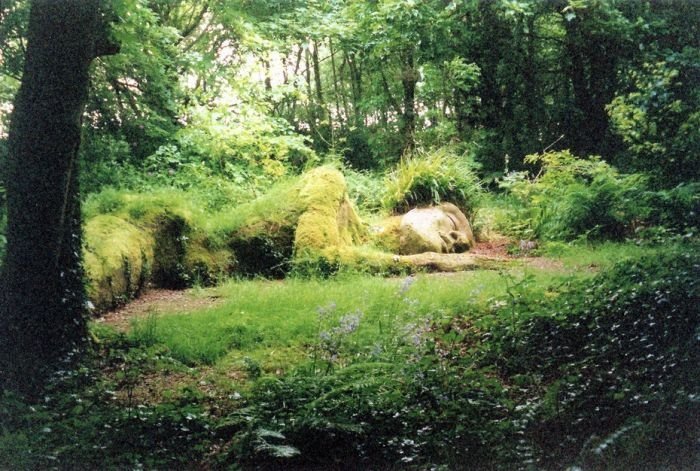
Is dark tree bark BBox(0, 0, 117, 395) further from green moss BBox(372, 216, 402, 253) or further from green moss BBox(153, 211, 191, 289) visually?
green moss BBox(372, 216, 402, 253)

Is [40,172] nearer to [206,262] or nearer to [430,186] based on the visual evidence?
[206,262]

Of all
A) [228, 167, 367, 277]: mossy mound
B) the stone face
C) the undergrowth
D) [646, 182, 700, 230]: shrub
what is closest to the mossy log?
[228, 167, 367, 277]: mossy mound

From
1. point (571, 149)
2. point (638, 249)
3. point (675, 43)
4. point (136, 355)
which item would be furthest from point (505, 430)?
point (571, 149)

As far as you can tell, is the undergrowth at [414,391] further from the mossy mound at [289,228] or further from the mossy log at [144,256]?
the mossy mound at [289,228]

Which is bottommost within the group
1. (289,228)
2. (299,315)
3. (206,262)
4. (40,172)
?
(299,315)

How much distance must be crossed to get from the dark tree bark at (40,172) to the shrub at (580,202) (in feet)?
18.8

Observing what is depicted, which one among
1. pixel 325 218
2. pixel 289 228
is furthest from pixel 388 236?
pixel 289 228

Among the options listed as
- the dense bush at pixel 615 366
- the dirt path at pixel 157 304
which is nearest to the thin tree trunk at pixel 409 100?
the dirt path at pixel 157 304

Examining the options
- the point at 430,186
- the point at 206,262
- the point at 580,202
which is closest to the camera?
the point at 206,262

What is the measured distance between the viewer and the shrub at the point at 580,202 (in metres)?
7.05

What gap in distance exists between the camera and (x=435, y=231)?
8.14 meters

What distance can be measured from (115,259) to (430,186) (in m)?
5.09

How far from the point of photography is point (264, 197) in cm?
782

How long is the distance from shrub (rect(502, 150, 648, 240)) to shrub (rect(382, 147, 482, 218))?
0.84m
